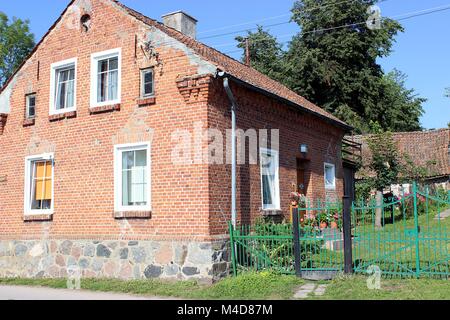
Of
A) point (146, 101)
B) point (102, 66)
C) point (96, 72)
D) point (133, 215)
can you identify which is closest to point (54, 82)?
point (96, 72)

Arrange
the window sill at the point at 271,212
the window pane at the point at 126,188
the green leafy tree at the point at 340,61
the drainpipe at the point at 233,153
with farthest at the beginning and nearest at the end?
the green leafy tree at the point at 340,61 → the window sill at the point at 271,212 → the window pane at the point at 126,188 → the drainpipe at the point at 233,153

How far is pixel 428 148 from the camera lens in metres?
31.4

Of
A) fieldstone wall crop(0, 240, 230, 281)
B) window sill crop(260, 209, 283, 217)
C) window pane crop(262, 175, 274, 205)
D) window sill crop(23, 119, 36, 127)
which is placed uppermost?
window sill crop(23, 119, 36, 127)

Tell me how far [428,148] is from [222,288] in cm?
2543

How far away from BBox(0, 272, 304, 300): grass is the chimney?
8.48 meters

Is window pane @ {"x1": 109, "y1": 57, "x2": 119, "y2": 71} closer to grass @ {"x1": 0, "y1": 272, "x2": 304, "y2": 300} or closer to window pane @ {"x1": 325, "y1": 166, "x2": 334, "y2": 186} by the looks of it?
grass @ {"x1": 0, "y1": 272, "x2": 304, "y2": 300}

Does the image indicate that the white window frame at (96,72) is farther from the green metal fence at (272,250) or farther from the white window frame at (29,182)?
the green metal fence at (272,250)

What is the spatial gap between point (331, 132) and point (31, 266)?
1092 cm

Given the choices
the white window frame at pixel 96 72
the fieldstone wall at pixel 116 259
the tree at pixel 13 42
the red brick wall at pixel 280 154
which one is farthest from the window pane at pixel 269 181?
the tree at pixel 13 42

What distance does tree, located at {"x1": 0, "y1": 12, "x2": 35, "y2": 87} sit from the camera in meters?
39.0

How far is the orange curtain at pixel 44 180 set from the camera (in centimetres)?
1362

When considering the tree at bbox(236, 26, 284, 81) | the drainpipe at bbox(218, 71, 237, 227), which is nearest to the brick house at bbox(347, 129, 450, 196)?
the tree at bbox(236, 26, 284, 81)

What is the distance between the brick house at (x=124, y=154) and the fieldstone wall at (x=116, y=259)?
3 cm

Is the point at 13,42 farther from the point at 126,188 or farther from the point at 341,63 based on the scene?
the point at 126,188
